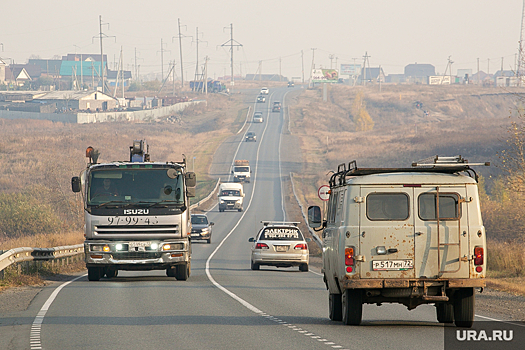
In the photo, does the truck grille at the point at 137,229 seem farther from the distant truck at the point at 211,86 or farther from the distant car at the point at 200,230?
the distant truck at the point at 211,86

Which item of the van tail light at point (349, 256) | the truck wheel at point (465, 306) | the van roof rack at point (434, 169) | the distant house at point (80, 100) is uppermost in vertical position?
the distant house at point (80, 100)

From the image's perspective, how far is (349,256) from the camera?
987 cm

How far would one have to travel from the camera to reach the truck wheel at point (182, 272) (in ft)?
62.1

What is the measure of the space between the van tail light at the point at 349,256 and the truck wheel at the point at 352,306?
0.54m

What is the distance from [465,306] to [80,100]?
128 metres

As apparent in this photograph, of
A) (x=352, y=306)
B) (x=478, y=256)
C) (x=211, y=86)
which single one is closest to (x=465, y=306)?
(x=478, y=256)

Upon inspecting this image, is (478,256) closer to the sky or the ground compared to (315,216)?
closer to the ground

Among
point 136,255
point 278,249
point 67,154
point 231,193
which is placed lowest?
point 231,193

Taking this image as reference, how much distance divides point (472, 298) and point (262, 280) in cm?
1090

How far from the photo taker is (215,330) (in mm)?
10281

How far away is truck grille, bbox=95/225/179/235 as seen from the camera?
57.7ft

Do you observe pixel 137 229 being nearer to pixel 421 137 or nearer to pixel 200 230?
pixel 200 230

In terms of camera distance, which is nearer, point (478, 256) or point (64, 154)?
point (478, 256)

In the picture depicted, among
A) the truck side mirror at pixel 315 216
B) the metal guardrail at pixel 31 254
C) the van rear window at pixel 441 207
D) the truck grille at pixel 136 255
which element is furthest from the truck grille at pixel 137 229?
the van rear window at pixel 441 207
